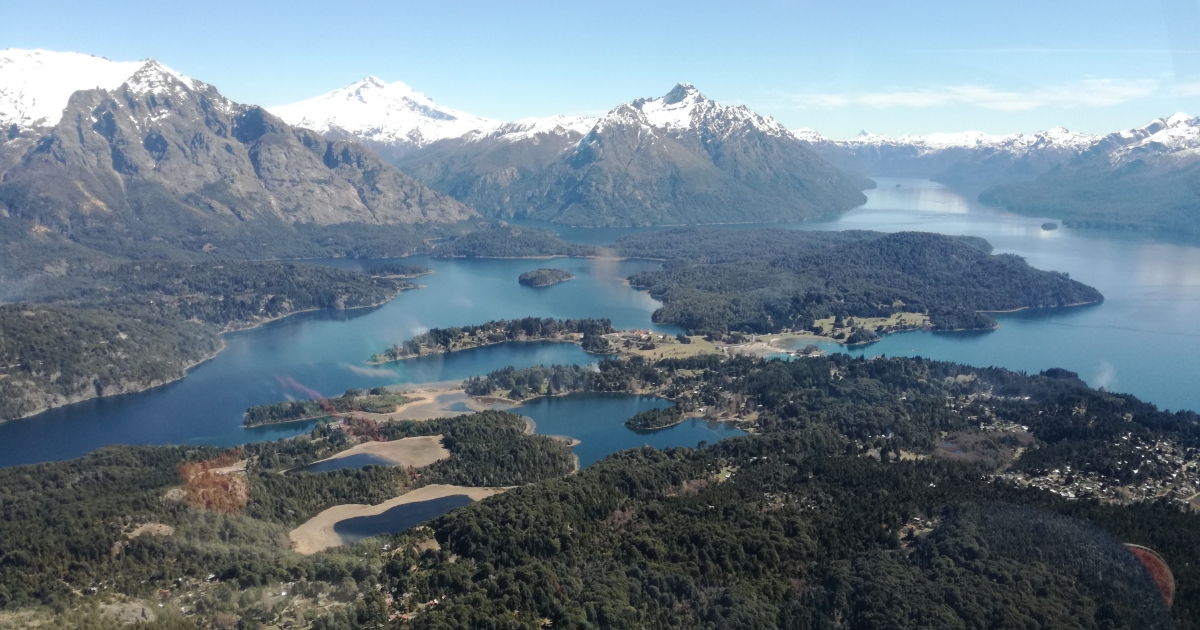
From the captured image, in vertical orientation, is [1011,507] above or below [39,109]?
below

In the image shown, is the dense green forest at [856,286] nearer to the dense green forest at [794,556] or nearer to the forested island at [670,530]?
the forested island at [670,530]

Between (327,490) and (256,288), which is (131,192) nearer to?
(256,288)

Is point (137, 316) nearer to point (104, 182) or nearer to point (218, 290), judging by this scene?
point (218, 290)

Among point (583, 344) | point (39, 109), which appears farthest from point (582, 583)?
point (39, 109)

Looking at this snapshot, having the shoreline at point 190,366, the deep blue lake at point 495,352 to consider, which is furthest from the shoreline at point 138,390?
the deep blue lake at point 495,352

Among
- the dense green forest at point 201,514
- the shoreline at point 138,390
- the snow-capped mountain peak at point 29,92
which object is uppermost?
the snow-capped mountain peak at point 29,92

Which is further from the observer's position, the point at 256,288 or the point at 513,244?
the point at 513,244
